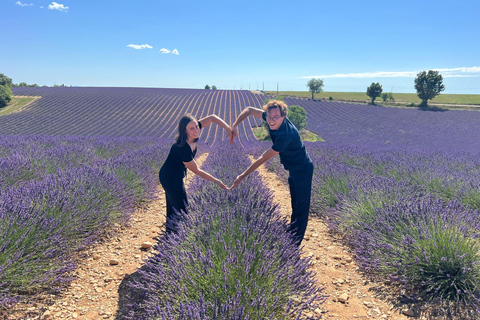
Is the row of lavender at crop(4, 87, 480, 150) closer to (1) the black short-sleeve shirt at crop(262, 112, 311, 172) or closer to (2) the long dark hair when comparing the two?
(1) the black short-sleeve shirt at crop(262, 112, 311, 172)

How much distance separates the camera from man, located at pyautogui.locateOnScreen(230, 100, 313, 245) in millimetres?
2293

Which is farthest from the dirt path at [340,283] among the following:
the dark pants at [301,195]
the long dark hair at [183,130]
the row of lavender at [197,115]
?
the row of lavender at [197,115]

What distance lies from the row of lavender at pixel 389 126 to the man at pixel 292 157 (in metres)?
13.7

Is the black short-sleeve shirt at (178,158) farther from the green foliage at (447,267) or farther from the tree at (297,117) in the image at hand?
the tree at (297,117)

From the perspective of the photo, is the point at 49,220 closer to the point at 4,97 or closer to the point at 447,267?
the point at 447,267

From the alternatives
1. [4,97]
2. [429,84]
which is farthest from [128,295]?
[429,84]

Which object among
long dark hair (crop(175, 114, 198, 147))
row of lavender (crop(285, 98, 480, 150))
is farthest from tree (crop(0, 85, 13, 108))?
long dark hair (crop(175, 114, 198, 147))

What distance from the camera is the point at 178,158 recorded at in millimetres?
2393

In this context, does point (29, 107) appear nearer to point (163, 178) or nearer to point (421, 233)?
point (163, 178)

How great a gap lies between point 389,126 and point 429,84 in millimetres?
24913

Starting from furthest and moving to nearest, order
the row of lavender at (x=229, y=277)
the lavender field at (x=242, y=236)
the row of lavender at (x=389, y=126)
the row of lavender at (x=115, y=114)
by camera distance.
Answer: the row of lavender at (x=115, y=114), the row of lavender at (x=389, y=126), the lavender field at (x=242, y=236), the row of lavender at (x=229, y=277)

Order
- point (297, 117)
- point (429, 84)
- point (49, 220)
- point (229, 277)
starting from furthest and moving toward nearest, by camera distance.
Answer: point (429, 84) < point (297, 117) < point (49, 220) < point (229, 277)

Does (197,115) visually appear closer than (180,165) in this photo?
No

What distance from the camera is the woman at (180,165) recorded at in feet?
7.57
